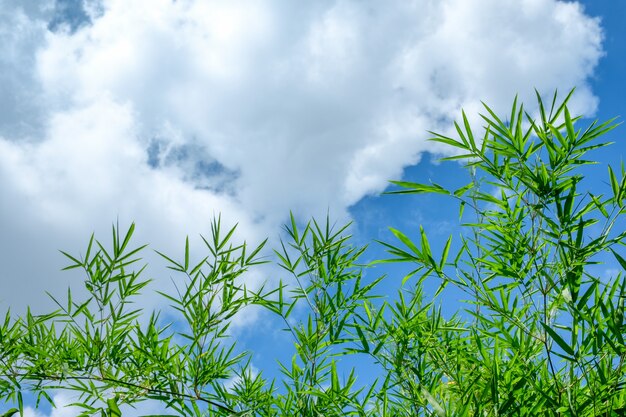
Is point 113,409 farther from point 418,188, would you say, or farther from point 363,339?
point 418,188

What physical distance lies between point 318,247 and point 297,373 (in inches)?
27.2

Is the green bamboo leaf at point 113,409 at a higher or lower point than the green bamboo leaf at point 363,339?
lower

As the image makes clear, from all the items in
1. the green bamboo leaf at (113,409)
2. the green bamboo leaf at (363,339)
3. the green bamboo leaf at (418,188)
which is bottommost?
the green bamboo leaf at (113,409)

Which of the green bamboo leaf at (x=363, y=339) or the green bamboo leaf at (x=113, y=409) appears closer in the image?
the green bamboo leaf at (x=113, y=409)

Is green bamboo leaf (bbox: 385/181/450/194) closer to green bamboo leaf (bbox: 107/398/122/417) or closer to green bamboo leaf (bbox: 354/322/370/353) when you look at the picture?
green bamboo leaf (bbox: 354/322/370/353)

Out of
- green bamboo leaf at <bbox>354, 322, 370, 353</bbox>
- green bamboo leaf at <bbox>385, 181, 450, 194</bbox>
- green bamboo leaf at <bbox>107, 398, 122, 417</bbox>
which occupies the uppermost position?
green bamboo leaf at <bbox>385, 181, 450, 194</bbox>

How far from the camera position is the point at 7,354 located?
3053mm

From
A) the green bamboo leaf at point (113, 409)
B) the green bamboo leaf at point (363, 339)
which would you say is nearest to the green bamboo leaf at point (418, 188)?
the green bamboo leaf at point (363, 339)

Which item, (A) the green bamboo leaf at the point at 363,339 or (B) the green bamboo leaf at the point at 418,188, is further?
(A) the green bamboo leaf at the point at 363,339

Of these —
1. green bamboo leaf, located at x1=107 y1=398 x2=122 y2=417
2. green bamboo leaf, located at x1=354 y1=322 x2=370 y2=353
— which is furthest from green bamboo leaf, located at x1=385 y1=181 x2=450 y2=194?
green bamboo leaf, located at x1=107 y1=398 x2=122 y2=417

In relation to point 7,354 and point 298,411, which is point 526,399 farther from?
point 7,354

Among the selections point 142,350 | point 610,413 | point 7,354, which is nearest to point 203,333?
point 142,350

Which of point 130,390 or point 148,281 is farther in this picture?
point 148,281

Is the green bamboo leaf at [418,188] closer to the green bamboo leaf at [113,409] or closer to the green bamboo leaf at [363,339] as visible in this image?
the green bamboo leaf at [363,339]
